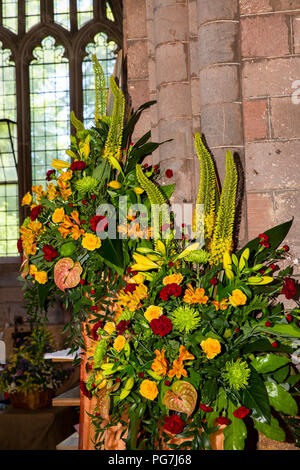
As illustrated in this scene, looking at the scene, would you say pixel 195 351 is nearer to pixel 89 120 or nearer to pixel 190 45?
pixel 190 45

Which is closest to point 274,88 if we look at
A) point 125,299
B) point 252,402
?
point 125,299

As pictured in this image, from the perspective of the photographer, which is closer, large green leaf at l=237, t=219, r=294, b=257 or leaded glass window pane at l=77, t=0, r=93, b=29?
large green leaf at l=237, t=219, r=294, b=257

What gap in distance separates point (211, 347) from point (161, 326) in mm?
103

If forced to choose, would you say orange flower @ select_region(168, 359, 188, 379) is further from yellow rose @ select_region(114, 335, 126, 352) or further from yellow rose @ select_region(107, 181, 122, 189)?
yellow rose @ select_region(107, 181, 122, 189)

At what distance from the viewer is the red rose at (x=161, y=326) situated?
1.13 metres

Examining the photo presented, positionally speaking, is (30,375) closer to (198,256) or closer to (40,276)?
(40,276)

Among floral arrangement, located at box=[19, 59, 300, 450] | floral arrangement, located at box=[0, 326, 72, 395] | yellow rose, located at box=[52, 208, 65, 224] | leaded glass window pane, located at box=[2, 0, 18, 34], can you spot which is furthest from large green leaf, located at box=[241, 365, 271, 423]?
leaded glass window pane, located at box=[2, 0, 18, 34]

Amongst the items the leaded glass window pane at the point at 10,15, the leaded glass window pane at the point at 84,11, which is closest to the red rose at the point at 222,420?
the leaded glass window pane at the point at 84,11

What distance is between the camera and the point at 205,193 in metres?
1.28

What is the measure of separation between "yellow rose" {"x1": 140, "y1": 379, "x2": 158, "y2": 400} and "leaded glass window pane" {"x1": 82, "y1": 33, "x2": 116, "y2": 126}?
17.6 ft

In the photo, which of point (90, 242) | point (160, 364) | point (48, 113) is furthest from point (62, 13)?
point (160, 364)

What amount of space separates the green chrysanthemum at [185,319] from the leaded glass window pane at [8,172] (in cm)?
534

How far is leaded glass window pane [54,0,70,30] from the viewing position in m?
6.50
